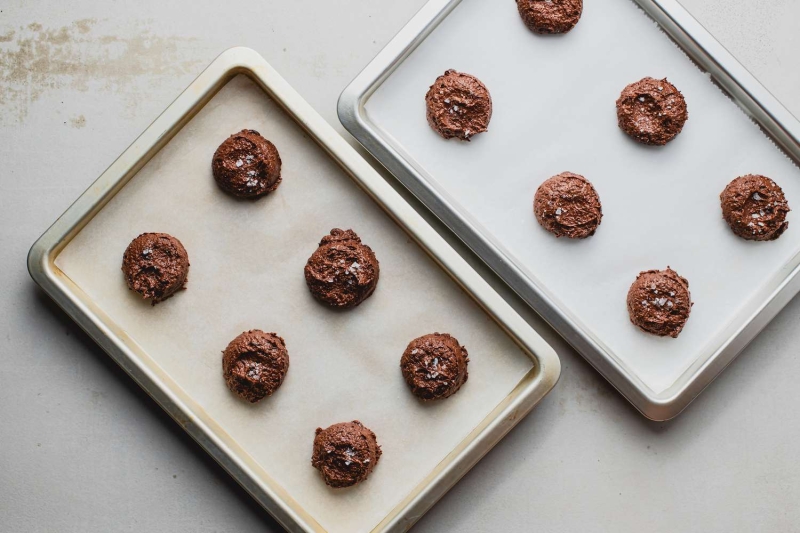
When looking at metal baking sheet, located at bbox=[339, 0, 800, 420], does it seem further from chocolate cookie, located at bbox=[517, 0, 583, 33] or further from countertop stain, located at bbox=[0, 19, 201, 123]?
countertop stain, located at bbox=[0, 19, 201, 123]

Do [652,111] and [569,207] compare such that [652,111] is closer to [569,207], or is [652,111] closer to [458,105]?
[569,207]

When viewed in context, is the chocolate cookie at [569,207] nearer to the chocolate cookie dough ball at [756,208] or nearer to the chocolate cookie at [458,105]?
the chocolate cookie at [458,105]

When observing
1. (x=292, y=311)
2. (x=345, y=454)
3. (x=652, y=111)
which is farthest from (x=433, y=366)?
(x=652, y=111)

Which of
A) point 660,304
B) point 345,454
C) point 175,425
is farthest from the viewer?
point 175,425

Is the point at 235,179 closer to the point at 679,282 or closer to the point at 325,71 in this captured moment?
the point at 325,71

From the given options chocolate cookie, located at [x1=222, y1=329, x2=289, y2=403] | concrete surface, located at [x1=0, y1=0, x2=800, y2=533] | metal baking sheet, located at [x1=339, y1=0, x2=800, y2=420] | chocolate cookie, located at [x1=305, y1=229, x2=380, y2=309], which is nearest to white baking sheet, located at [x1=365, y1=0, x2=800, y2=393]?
metal baking sheet, located at [x1=339, y1=0, x2=800, y2=420]

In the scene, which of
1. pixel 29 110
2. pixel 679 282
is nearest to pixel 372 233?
pixel 679 282
